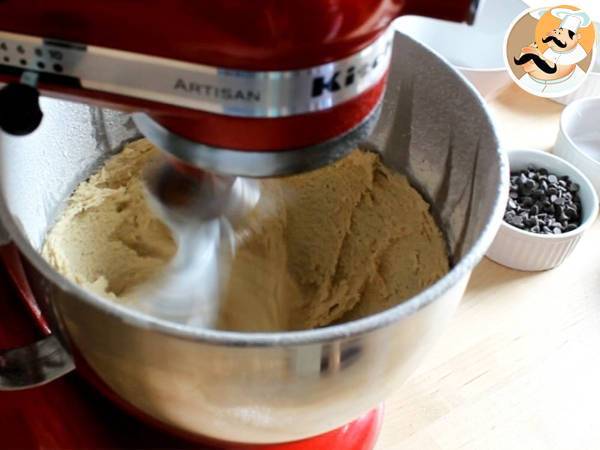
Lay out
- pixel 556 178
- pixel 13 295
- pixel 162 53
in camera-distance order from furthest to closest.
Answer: pixel 556 178 → pixel 13 295 → pixel 162 53

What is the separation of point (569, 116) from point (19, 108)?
0.64 metres

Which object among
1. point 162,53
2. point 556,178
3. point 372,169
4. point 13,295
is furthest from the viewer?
point 556,178

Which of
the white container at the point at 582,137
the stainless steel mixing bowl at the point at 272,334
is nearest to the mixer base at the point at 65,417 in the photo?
the stainless steel mixing bowl at the point at 272,334

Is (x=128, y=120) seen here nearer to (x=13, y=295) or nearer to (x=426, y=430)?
(x=13, y=295)

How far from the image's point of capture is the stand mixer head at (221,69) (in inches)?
13.9

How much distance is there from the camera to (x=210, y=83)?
0.37m

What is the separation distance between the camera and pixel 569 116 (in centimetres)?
87

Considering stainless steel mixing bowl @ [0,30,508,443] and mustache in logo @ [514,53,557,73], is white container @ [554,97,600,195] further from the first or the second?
stainless steel mixing bowl @ [0,30,508,443]

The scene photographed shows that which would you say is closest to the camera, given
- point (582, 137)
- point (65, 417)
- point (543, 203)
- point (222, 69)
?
point (222, 69)

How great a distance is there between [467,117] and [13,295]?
341 millimetres

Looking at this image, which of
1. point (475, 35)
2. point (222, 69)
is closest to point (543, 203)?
point (475, 35)

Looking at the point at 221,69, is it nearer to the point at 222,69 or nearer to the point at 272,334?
the point at 222,69

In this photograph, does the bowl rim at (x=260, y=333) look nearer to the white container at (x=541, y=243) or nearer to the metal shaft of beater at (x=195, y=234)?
the metal shaft of beater at (x=195, y=234)

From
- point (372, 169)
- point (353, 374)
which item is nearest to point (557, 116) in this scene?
point (372, 169)
